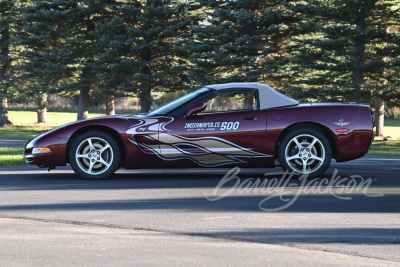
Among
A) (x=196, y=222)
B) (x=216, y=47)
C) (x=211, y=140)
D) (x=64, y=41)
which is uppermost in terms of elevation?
(x=64, y=41)

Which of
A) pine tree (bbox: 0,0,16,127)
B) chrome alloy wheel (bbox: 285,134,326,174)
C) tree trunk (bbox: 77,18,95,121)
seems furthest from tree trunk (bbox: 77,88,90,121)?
chrome alloy wheel (bbox: 285,134,326,174)

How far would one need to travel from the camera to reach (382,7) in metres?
26.9

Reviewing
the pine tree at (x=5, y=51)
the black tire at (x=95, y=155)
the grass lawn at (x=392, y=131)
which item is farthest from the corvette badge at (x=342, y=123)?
the pine tree at (x=5, y=51)

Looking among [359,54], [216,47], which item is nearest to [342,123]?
[359,54]

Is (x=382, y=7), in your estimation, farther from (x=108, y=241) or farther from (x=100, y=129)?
(x=108, y=241)

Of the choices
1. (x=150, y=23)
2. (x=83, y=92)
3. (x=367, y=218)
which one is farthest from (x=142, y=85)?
(x=367, y=218)

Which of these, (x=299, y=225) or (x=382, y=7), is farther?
(x=382, y=7)

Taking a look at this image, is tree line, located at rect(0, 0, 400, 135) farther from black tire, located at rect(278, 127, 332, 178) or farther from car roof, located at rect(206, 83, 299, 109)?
black tire, located at rect(278, 127, 332, 178)

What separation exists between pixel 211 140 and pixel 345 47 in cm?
1911

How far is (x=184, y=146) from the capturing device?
9.34 metres

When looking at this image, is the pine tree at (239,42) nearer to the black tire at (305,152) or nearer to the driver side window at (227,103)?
the driver side window at (227,103)

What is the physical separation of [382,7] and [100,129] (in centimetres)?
2044

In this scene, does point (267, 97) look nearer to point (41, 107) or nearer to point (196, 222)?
point (196, 222)

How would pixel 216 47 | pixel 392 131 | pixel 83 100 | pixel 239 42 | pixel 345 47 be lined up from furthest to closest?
pixel 392 131
pixel 83 100
pixel 216 47
pixel 239 42
pixel 345 47
